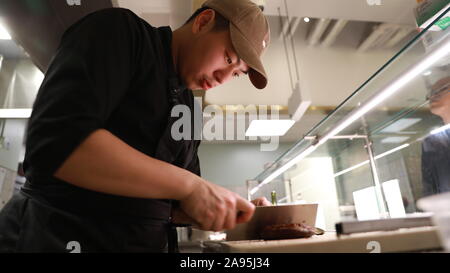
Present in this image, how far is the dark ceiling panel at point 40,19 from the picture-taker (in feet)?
3.03

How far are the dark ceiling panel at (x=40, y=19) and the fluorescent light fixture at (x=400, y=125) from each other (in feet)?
4.26

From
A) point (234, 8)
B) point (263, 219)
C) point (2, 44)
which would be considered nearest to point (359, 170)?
point (263, 219)

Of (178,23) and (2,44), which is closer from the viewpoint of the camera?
(2,44)

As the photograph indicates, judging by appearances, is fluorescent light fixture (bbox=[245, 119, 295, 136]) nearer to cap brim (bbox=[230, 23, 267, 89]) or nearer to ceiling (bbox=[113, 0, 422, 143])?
ceiling (bbox=[113, 0, 422, 143])

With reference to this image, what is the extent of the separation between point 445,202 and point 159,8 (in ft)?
6.38

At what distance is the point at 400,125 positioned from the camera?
1.22 meters

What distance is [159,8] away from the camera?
1901 millimetres

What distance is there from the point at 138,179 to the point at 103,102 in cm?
14

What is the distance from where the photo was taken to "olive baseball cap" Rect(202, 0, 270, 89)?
72 centimetres

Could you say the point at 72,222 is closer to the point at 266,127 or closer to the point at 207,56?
the point at 207,56

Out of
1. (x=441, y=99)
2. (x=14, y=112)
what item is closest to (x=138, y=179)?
(x=441, y=99)

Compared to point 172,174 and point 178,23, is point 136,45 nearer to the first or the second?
point 172,174

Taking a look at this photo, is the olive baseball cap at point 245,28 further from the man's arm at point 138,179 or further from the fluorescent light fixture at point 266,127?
the fluorescent light fixture at point 266,127
